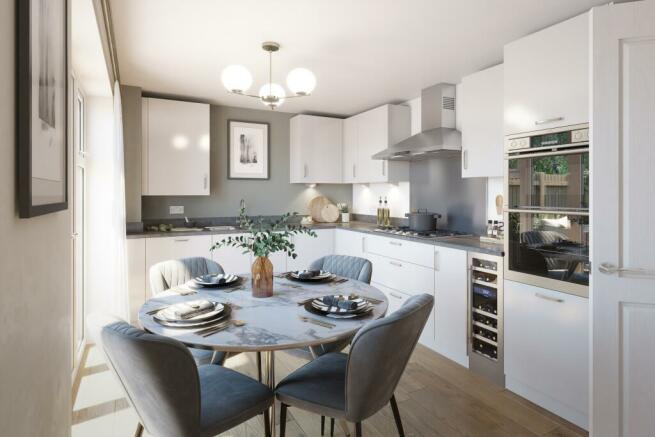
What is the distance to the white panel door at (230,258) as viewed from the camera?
418cm

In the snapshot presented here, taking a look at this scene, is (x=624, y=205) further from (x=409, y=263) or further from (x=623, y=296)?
(x=409, y=263)

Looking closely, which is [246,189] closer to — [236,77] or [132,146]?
[132,146]

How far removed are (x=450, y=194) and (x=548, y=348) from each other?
6.16ft

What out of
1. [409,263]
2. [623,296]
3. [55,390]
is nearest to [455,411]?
[623,296]

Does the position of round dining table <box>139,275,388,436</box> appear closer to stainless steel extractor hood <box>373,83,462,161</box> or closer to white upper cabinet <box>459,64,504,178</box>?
white upper cabinet <box>459,64,504,178</box>

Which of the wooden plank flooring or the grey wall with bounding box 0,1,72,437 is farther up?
the grey wall with bounding box 0,1,72,437

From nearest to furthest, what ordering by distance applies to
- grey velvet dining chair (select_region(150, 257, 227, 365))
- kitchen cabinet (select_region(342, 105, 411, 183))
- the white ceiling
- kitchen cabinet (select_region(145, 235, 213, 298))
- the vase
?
the vase → the white ceiling → grey velvet dining chair (select_region(150, 257, 227, 365)) → kitchen cabinet (select_region(145, 235, 213, 298)) → kitchen cabinet (select_region(342, 105, 411, 183))

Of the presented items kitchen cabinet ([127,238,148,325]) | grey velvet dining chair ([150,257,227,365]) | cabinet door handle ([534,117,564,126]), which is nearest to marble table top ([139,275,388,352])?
grey velvet dining chair ([150,257,227,365])

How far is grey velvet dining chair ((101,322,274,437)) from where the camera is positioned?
130 cm

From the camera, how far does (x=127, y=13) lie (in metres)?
2.43

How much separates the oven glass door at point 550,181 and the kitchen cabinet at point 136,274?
130 inches

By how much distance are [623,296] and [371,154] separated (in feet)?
10.5

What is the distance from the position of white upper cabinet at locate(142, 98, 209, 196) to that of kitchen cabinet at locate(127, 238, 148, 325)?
1.96 ft

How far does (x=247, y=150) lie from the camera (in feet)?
16.1
